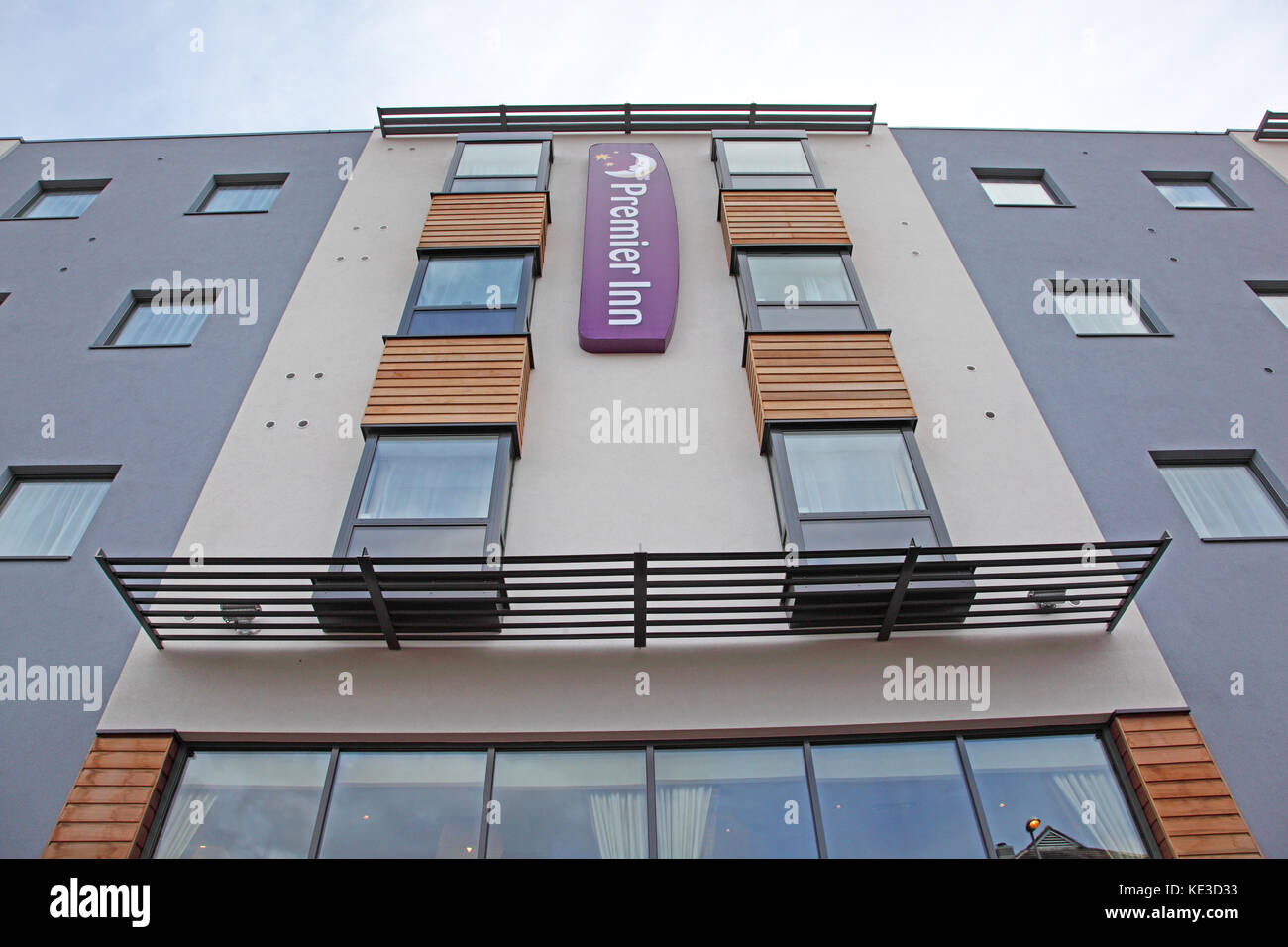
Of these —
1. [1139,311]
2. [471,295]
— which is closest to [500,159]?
A: [471,295]

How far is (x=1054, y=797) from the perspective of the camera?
7.71m

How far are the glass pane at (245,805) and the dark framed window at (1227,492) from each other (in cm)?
970

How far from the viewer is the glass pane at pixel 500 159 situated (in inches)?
569

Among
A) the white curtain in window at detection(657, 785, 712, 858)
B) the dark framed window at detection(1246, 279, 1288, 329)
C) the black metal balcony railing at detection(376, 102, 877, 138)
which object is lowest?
the white curtain in window at detection(657, 785, 712, 858)

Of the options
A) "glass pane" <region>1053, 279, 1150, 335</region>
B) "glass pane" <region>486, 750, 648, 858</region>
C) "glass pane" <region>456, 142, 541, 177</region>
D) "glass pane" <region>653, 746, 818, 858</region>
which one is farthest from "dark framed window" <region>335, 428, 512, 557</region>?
"glass pane" <region>1053, 279, 1150, 335</region>

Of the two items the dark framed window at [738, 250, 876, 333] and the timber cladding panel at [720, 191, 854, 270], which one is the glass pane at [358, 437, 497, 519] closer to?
the dark framed window at [738, 250, 876, 333]

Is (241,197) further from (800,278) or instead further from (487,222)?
(800,278)

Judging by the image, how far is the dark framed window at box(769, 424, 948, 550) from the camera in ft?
28.9

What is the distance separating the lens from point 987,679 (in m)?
8.22

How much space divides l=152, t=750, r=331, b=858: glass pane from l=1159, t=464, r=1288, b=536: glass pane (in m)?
9.73

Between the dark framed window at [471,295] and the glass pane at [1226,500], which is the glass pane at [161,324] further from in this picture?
the glass pane at [1226,500]

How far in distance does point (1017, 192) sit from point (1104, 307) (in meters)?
3.72

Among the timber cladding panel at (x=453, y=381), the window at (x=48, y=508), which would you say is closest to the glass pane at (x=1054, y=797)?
the timber cladding panel at (x=453, y=381)

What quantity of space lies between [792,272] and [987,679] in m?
6.32
